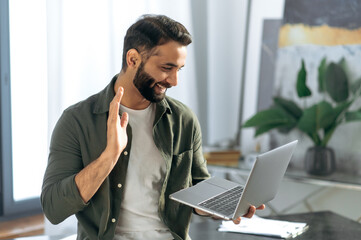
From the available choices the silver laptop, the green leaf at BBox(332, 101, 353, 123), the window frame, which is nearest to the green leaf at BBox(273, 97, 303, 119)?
the green leaf at BBox(332, 101, 353, 123)

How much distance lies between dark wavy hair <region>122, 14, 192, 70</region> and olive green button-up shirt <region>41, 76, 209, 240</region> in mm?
168

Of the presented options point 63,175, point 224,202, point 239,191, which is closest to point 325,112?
point 239,191

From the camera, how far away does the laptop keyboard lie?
1.51 metres

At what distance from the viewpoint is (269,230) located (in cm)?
197

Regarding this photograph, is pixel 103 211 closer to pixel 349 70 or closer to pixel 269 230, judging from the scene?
pixel 269 230

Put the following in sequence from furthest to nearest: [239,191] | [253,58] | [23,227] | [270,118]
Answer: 1. [253,58]
2. [270,118]
3. [23,227]
4. [239,191]

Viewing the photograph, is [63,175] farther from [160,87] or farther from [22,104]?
[22,104]

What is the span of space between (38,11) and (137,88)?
1159 mm

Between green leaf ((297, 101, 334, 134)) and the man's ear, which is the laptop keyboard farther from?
green leaf ((297, 101, 334, 134))

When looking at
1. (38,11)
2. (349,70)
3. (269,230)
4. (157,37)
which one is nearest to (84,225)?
(157,37)

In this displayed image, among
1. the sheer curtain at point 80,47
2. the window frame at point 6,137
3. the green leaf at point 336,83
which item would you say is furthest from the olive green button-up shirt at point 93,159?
the green leaf at point 336,83

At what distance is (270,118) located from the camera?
2.88 metres

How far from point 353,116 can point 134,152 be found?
58.1 inches

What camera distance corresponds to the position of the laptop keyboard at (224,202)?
151 cm
